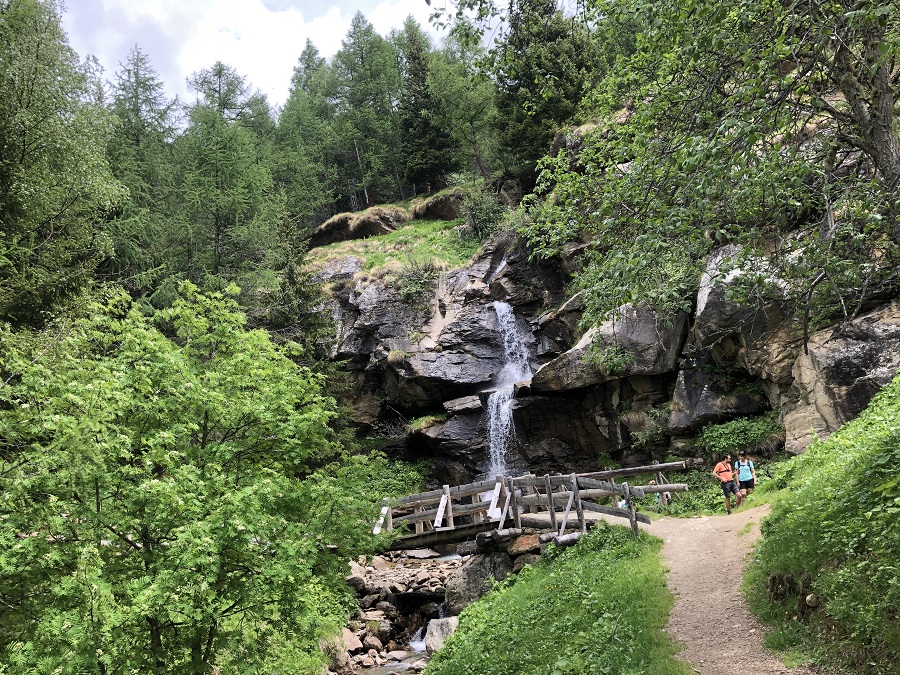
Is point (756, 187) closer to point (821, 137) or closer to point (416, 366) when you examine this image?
point (821, 137)

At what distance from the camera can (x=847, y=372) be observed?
1429 centimetres

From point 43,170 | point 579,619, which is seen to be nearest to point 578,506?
point 579,619

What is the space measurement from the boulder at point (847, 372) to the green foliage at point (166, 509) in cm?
1269

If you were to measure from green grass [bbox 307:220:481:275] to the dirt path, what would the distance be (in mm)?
22325

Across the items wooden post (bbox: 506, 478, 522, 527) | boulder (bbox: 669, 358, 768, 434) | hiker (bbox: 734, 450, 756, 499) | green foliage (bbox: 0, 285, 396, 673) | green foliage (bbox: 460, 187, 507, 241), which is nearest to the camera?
green foliage (bbox: 0, 285, 396, 673)

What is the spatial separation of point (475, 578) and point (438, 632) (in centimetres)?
185

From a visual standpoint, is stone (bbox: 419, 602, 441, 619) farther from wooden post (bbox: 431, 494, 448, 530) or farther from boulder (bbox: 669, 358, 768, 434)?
boulder (bbox: 669, 358, 768, 434)

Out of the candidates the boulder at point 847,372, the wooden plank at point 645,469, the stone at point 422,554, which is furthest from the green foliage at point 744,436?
the stone at point 422,554

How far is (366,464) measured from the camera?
31.3 ft

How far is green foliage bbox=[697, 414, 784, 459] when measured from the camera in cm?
1658

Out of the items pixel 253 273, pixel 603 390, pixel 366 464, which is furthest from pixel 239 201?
pixel 366 464

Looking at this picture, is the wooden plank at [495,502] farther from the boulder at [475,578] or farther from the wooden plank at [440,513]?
the wooden plank at [440,513]

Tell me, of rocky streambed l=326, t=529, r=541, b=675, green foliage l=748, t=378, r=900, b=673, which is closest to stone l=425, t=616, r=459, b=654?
rocky streambed l=326, t=529, r=541, b=675

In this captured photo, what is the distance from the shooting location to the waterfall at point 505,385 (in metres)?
23.6
